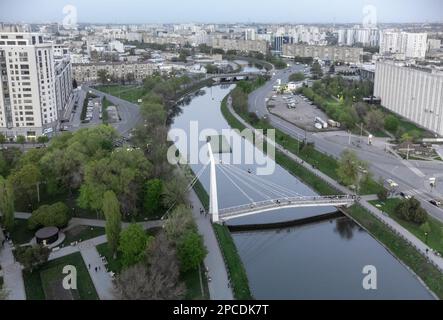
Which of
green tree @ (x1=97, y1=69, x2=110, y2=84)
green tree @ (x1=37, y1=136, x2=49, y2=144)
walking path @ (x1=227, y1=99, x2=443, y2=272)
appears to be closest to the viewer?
walking path @ (x1=227, y1=99, x2=443, y2=272)

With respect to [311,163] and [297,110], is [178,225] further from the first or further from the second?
[297,110]

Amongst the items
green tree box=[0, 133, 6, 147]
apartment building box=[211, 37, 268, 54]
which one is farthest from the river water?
apartment building box=[211, 37, 268, 54]

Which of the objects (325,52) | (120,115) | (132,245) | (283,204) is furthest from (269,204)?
(325,52)

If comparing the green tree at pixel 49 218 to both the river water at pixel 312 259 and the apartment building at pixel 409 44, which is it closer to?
the river water at pixel 312 259

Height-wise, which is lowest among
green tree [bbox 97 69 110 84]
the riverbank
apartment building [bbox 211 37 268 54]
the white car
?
the riverbank

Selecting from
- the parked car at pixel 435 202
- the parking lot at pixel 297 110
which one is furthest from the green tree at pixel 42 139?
the parked car at pixel 435 202

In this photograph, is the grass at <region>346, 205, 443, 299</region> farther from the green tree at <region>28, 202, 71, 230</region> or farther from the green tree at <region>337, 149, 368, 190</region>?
the green tree at <region>28, 202, 71, 230</region>
